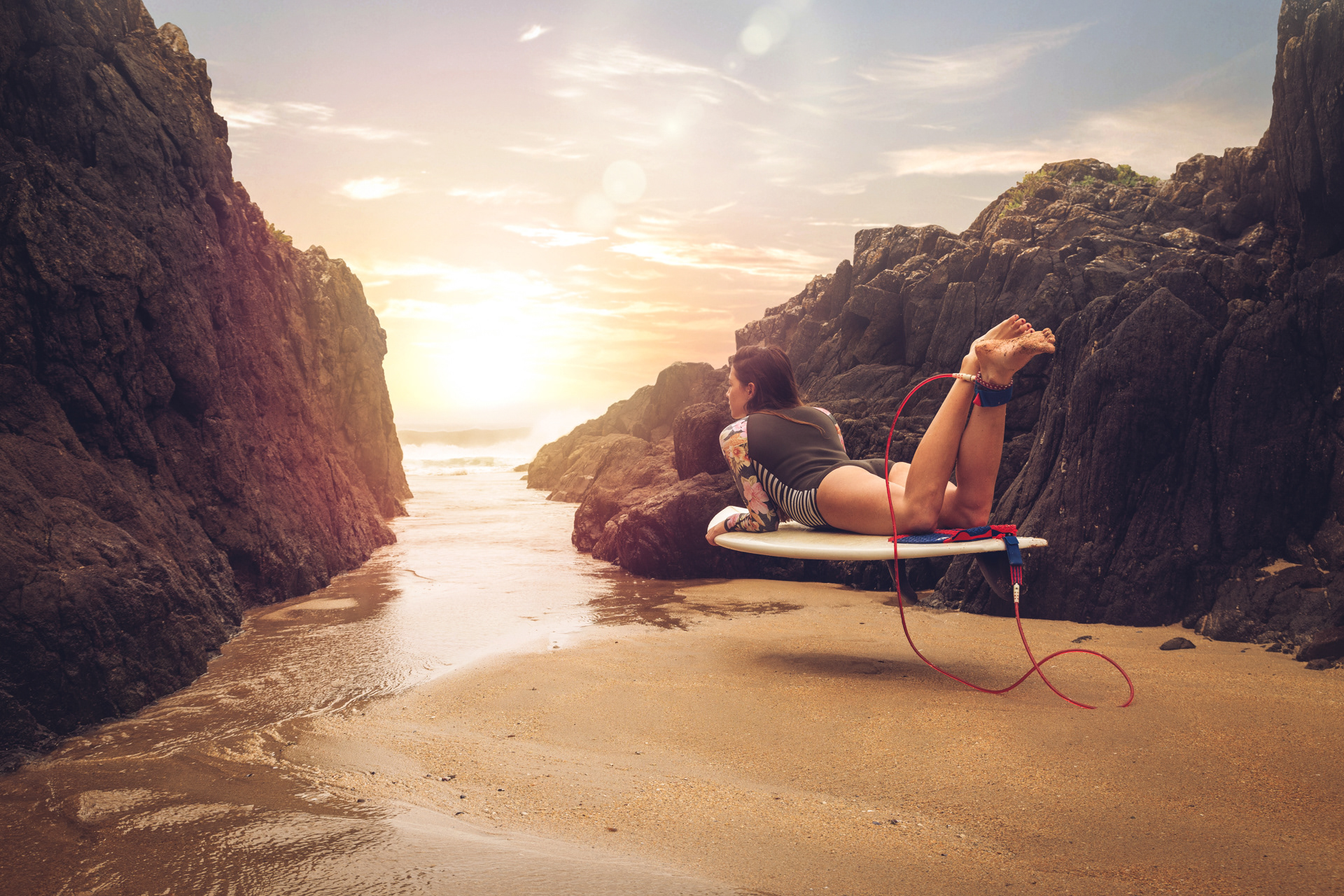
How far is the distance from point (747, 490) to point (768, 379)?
0.70m

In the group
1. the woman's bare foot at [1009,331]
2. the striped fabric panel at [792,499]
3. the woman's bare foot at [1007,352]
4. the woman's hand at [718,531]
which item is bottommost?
the woman's hand at [718,531]

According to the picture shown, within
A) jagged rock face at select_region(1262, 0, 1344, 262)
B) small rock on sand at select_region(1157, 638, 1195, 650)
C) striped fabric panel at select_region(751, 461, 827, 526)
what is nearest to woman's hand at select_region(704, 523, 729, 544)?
striped fabric panel at select_region(751, 461, 827, 526)

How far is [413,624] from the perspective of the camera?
6180 mm

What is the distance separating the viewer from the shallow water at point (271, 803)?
216 centimetres

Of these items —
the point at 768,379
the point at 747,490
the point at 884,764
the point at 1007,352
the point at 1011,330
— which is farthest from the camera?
the point at 747,490

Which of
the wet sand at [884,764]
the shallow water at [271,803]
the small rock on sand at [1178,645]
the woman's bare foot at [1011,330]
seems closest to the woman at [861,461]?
the woman's bare foot at [1011,330]

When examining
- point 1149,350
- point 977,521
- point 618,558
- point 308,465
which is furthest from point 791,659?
point 308,465

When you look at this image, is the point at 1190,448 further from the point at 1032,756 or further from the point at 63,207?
the point at 63,207

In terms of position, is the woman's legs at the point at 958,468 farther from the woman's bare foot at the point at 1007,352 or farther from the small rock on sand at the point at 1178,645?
the small rock on sand at the point at 1178,645

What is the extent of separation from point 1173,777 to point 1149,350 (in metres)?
3.88

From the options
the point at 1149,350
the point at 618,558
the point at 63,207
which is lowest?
the point at 618,558

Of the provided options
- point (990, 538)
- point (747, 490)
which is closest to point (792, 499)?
point (747, 490)

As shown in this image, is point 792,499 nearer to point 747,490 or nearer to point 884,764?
point 747,490

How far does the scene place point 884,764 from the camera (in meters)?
3.05
